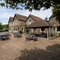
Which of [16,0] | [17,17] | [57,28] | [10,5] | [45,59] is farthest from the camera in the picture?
[17,17]

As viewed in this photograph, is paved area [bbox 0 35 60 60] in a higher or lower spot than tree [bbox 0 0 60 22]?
lower

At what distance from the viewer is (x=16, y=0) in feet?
17.6

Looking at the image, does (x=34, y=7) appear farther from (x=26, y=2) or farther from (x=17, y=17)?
(x=17, y=17)

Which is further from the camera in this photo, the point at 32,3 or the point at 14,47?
the point at 14,47

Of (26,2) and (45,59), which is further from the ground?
(26,2)

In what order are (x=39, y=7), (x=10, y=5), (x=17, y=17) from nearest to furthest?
(x=10, y=5), (x=39, y=7), (x=17, y=17)

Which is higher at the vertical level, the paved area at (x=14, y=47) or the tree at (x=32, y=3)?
the tree at (x=32, y=3)

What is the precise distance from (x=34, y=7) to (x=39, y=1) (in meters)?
0.54

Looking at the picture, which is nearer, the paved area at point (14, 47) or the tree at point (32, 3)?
the tree at point (32, 3)

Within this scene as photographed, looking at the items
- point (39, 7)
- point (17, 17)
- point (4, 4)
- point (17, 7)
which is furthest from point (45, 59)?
point (17, 17)

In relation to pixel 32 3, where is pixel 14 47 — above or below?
below

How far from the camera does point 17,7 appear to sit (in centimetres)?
582

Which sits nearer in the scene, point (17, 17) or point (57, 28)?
point (57, 28)

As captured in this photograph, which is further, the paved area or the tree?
the paved area
